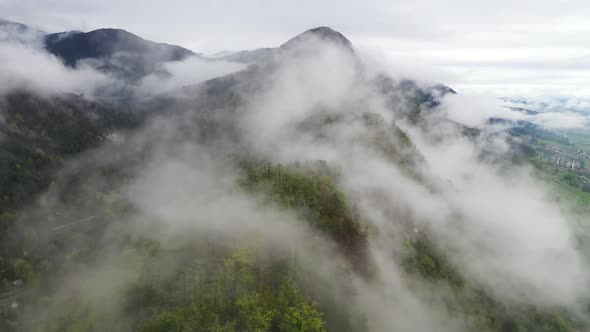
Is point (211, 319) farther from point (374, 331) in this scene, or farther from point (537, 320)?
point (537, 320)

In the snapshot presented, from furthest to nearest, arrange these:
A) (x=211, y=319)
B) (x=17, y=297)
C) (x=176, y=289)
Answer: (x=17, y=297) < (x=176, y=289) < (x=211, y=319)

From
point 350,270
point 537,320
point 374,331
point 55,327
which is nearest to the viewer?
point 55,327

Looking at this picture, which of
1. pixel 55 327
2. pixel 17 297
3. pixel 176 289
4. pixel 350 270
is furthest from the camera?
pixel 17 297

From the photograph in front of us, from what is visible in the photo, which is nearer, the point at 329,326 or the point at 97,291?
the point at 329,326

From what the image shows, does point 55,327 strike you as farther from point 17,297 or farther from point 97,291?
point 17,297

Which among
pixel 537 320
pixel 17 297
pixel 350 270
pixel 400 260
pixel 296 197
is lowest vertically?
pixel 537 320

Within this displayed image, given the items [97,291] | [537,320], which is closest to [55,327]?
[97,291]

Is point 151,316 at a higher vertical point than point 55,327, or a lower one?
higher

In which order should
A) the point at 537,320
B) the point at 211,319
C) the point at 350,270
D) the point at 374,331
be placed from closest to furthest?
1. the point at 211,319
2. the point at 374,331
3. the point at 350,270
4. the point at 537,320

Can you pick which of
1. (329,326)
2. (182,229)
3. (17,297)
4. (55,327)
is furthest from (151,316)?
(17,297)
